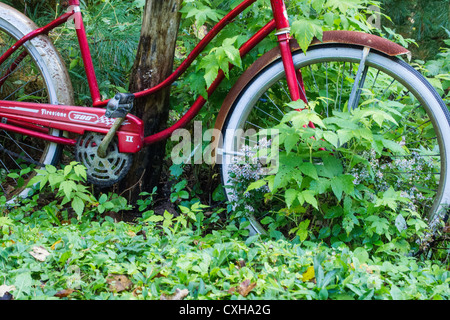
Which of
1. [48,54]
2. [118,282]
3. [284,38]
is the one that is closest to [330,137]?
[284,38]

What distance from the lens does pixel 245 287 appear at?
1.72 meters

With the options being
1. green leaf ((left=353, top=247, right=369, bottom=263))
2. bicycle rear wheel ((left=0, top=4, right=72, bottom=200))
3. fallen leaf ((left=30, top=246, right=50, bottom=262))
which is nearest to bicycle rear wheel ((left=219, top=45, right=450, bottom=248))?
green leaf ((left=353, top=247, right=369, bottom=263))

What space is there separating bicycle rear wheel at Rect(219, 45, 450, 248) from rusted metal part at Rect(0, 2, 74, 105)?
3.39 ft

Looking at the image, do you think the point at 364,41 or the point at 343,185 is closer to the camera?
the point at 343,185

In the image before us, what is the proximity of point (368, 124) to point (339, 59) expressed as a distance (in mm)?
456

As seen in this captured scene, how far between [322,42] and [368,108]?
430 millimetres

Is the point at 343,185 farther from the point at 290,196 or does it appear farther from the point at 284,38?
the point at 284,38

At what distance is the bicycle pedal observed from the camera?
8.64 ft

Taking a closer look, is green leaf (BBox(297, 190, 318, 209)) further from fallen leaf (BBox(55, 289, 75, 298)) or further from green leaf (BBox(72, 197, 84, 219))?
green leaf (BBox(72, 197, 84, 219))

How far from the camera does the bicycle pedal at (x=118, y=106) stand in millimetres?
2635

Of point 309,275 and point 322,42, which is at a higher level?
point 322,42
